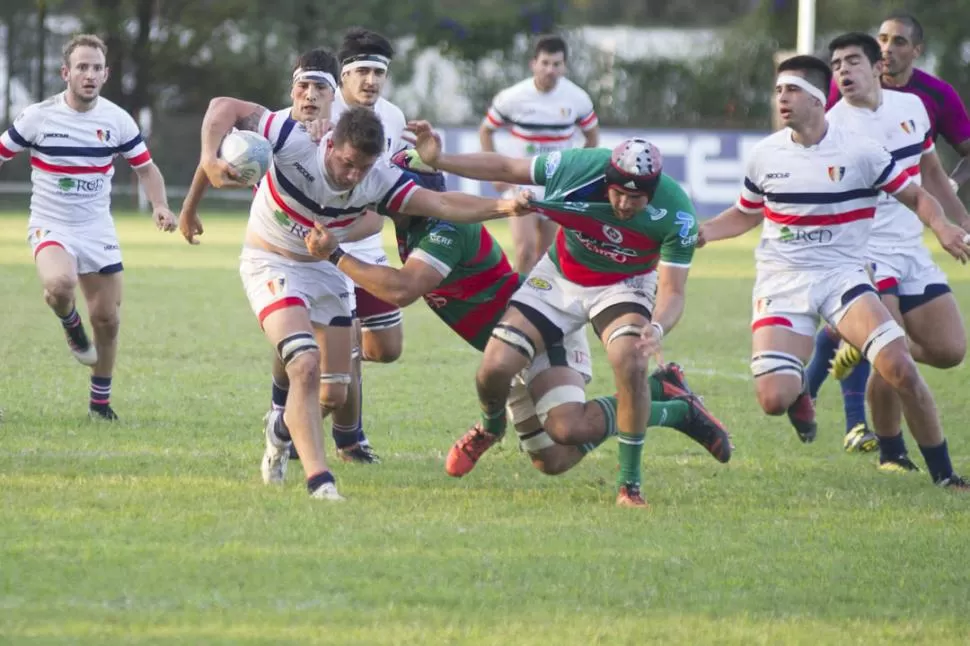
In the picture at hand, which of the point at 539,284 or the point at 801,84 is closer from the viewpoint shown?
the point at 539,284

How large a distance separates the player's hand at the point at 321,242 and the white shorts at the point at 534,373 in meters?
1.33

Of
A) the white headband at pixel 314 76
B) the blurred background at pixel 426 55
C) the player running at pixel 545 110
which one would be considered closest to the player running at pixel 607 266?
the white headband at pixel 314 76

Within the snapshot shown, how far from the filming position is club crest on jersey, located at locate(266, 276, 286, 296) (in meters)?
7.29

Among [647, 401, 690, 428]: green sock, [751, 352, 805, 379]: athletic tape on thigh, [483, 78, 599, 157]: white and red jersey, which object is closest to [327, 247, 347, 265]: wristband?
[647, 401, 690, 428]: green sock

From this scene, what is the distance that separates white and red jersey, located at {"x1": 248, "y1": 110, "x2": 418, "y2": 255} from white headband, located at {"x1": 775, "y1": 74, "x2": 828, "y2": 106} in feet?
6.55

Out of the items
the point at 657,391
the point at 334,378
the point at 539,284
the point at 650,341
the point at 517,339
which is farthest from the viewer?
the point at 657,391

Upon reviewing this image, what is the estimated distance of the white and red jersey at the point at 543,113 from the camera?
56.5ft

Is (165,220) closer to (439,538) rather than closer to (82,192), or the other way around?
(82,192)

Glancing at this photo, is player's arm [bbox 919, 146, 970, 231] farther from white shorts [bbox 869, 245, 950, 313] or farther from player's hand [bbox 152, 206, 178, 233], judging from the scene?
player's hand [bbox 152, 206, 178, 233]

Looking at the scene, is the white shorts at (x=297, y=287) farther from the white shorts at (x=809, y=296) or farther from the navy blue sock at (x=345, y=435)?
the white shorts at (x=809, y=296)

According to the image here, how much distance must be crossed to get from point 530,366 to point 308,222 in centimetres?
133

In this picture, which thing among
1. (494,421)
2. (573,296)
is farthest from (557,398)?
(573,296)

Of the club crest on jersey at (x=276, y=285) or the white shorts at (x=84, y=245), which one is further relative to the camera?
the white shorts at (x=84, y=245)

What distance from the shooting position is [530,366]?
25.9 feet
